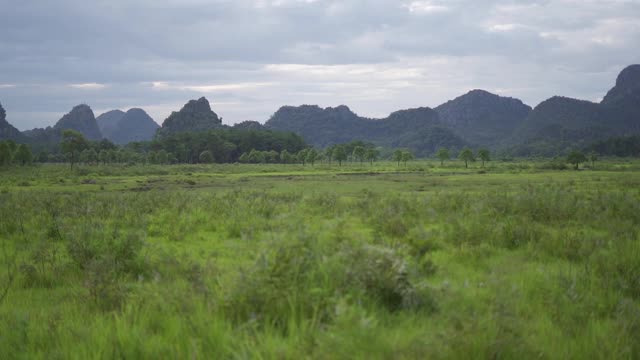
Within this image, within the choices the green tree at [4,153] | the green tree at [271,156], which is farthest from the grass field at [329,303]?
the green tree at [271,156]

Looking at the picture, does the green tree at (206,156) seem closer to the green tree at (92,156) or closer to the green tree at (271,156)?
the green tree at (271,156)

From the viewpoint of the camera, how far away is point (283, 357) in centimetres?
375

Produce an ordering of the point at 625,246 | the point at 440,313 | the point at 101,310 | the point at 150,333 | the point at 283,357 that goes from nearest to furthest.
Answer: the point at 283,357
the point at 150,333
the point at 440,313
the point at 101,310
the point at 625,246

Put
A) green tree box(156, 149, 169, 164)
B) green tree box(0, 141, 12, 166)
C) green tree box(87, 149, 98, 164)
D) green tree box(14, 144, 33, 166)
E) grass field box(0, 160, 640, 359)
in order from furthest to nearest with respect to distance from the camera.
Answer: green tree box(156, 149, 169, 164)
green tree box(87, 149, 98, 164)
green tree box(14, 144, 33, 166)
green tree box(0, 141, 12, 166)
grass field box(0, 160, 640, 359)

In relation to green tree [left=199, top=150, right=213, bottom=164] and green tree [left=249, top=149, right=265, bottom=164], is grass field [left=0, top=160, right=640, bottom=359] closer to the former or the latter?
green tree [left=249, top=149, right=265, bottom=164]

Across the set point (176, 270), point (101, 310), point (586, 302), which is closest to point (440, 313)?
point (586, 302)

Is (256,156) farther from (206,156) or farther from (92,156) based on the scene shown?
(92,156)

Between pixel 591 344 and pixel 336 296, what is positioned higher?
pixel 336 296

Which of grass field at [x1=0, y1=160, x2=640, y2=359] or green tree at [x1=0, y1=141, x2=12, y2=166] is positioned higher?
green tree at [x1=0, y1=141, x2=12, y2=166]

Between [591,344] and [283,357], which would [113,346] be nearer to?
[283,357]

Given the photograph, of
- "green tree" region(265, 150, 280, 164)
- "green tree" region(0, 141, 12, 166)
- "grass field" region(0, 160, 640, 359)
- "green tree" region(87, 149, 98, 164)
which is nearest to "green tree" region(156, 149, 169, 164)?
"green tree" region(87, 149, 98, 164)

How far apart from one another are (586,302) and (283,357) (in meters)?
3.89

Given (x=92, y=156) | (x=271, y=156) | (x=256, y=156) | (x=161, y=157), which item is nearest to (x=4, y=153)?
(x=161, y=157)

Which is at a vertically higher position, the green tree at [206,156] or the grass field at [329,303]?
the green tree at [206,156]
